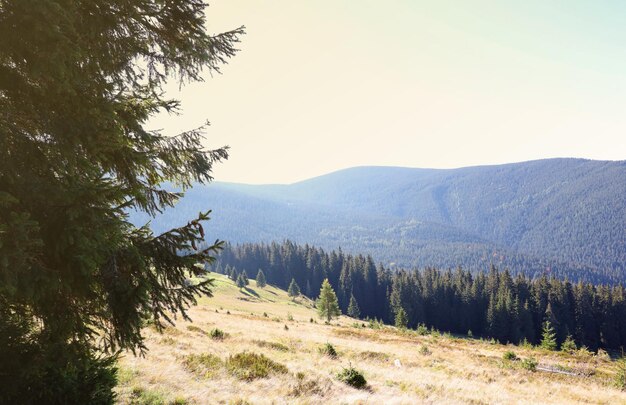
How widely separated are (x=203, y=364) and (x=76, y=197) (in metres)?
8.58

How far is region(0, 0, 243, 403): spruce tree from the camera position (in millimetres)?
4203

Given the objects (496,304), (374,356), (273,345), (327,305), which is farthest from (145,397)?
(496,304)

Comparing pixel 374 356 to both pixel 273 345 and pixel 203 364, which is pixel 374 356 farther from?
pixel 203 364

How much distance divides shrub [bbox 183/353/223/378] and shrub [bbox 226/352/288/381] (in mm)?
375

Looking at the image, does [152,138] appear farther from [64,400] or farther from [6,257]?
[64,400]

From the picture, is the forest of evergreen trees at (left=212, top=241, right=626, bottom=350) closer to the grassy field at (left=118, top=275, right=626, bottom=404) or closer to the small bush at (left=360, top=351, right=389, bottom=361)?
the small bush at (left=360, top=351, right=389, bottom=361)

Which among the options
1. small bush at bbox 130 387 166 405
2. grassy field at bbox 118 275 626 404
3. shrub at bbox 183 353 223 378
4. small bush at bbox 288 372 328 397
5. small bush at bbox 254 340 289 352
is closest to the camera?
small bush at bbox 130 387 166 405

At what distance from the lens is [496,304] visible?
9719cm

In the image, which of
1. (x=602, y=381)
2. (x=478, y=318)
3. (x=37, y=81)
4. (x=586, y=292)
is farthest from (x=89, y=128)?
(x=586, y=292)

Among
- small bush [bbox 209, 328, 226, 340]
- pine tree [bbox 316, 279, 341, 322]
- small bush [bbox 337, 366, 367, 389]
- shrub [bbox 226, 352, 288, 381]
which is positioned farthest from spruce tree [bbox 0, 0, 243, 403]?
pine tree [bbox 316, 279, 341, 322]

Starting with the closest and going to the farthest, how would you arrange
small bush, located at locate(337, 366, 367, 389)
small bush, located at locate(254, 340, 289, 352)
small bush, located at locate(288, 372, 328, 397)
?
1. small bush, located at locate(288, 372, 328, 397)
2. small bush, located at locate(337, 366, 367, 389)
3. small bush, located at locate(254, 340, 289, 352)

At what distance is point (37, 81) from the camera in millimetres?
4926

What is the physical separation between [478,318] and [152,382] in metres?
114

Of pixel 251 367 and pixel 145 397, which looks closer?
pixel 145 397
